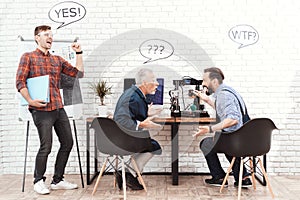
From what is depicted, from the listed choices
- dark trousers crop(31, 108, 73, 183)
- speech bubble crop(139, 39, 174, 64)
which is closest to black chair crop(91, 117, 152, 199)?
dark trousers crop(31, 108, 73, 183)

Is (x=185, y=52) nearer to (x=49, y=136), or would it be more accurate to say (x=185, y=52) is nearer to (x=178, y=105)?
(x=178, y=105)

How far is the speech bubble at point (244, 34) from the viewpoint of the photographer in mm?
4926

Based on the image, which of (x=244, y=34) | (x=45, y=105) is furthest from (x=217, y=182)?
(x=45, y=105)

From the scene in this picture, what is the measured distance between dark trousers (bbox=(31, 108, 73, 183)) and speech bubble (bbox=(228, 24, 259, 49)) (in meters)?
2.03

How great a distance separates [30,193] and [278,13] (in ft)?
10.5

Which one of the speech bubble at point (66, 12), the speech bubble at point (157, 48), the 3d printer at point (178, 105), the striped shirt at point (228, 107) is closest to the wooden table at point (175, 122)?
the 3d printer at point (178, 105)

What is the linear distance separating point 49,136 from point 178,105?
1392mm

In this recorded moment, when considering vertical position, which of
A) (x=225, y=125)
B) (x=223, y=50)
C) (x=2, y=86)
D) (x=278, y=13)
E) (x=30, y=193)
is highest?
(x=278, y=13)

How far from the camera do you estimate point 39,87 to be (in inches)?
162

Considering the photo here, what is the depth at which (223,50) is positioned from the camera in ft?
16.4

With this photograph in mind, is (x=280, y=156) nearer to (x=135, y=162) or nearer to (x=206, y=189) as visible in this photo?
(x=206, y=189)

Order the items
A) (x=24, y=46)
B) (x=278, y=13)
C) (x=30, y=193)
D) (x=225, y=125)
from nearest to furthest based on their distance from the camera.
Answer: (x=225, y=125) < (x=30, y=193) < (x=24, y=46) < (x=278, y=13)

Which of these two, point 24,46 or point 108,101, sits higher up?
point 24,46

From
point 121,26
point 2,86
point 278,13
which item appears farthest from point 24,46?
point 278,13
